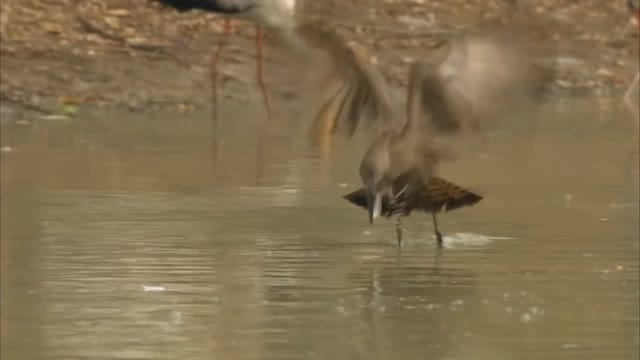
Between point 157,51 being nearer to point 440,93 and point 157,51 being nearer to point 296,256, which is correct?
point 296,256

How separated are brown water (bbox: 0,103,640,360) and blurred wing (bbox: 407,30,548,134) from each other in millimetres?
623

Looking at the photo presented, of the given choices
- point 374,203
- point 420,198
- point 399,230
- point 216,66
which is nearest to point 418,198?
point 420,198

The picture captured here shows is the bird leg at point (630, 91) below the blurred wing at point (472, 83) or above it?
below

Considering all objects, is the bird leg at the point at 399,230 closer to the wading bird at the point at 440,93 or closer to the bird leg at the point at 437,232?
the bird leg at the point at 437,232

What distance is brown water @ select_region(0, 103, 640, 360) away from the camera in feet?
23.5

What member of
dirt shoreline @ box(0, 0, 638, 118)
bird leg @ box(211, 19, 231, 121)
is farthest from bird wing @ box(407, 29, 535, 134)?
dirt shoreline @ box(0, 0, 638, 118)

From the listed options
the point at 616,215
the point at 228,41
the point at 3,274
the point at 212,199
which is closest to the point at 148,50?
the point at 228,41

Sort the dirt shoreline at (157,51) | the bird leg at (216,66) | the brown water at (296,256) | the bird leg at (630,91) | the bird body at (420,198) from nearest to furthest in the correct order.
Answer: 1. the brown water at (296,256)
2. the bird body at (420,198)
3. the bird leg at (216,66)
4. the dirt shoreline at (157,51)
5. the bird leg at (630,91)

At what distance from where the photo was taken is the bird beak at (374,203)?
8727mm

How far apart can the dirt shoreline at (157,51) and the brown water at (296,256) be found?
2.13 metres

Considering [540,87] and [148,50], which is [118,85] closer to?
[148,50]

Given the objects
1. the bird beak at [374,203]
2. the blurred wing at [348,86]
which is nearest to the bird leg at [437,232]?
the bird beak at [374,203]

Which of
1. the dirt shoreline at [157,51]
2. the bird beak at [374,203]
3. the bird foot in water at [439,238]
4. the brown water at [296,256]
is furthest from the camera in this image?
the dirt shoreline at [157,51]

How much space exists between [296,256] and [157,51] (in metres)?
7.86
